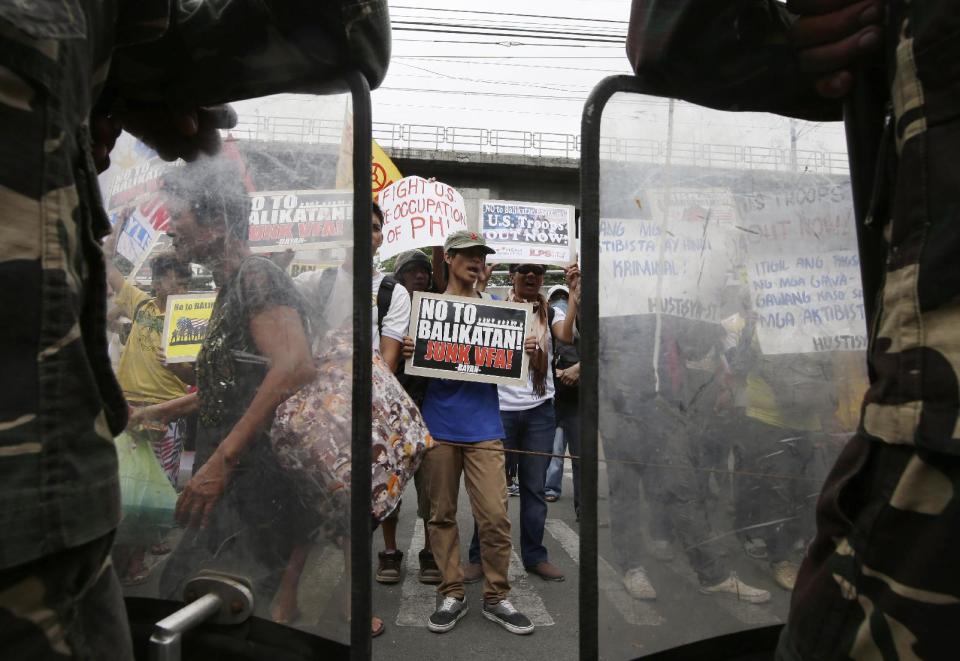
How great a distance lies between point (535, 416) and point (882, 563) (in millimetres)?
3513

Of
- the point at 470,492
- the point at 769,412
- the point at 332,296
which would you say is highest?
the point at 332,296

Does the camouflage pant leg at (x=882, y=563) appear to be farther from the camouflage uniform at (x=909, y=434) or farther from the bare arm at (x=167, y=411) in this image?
the bare arm at (x=167, y=411)

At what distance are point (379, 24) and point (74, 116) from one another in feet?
1.69

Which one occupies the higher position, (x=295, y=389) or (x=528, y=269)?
(x=528, y=269)

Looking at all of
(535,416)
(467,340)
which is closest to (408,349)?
(467,340)

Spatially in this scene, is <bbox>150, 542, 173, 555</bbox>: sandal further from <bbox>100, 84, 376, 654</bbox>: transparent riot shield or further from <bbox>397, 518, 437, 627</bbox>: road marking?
<bbox>397, 518, 437, 627</bbox>: road marking

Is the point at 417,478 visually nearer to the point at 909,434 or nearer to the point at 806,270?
the point at 806,270

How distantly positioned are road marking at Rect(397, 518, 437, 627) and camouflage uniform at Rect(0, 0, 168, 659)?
286 centimetres


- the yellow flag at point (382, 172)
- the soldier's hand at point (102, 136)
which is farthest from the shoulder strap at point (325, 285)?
the yellow flag at point (382, 172)

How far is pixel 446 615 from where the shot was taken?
3367mm

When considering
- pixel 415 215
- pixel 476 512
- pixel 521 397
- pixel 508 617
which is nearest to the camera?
pixel 508 617

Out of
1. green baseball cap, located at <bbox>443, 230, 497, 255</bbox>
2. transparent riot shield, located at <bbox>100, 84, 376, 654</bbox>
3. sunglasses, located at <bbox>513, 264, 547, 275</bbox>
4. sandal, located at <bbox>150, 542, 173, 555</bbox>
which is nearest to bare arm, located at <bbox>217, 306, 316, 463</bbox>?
transparent riot shield, located at <bbox>100, 84, 376, 654</bbox>

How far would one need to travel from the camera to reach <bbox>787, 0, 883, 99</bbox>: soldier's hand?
973 mm

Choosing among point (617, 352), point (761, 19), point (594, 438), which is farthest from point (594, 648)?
point (761, 19)
